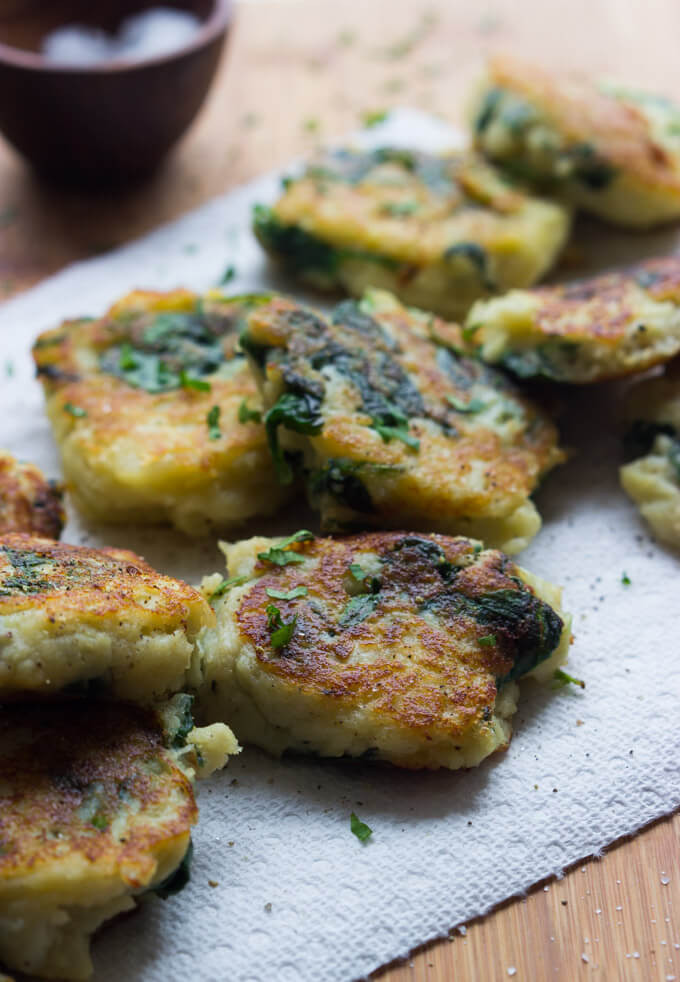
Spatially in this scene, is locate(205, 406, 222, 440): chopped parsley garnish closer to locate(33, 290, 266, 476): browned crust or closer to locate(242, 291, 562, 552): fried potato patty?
locate(33, 290, 266, 476): browned crust

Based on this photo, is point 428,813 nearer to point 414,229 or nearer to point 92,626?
point 92,626

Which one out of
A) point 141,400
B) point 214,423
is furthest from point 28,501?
point 214,423

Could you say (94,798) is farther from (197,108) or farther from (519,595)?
(197,108)

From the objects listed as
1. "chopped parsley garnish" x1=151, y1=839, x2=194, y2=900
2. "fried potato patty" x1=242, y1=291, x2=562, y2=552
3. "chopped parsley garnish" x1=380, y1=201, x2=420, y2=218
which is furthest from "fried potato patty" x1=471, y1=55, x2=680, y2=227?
"chopped parsley garnish" x1=151, y1=839, x2=194, y2=900

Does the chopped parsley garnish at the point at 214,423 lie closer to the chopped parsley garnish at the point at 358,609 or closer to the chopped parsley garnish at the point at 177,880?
the chopped parsley garnish at the point at 358,609

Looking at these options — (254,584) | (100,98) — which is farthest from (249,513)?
(100,98)
